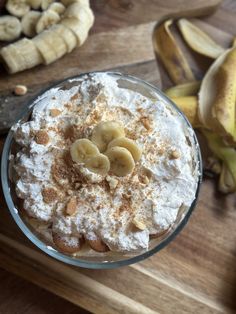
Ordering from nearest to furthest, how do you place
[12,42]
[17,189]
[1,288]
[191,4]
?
[17,189], [1,288], [12,42], [191,4]

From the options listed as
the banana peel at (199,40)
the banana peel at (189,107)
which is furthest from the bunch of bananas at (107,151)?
the banana peel at (199,40)

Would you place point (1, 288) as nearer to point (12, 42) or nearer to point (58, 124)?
point (58, 124)

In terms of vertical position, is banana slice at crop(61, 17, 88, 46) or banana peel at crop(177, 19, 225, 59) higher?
banana slice at crop(61, 17, 88, 46)

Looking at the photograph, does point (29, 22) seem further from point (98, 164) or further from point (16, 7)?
point (98, 164)

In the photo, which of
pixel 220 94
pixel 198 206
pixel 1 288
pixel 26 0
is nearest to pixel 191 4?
pixel 220 94

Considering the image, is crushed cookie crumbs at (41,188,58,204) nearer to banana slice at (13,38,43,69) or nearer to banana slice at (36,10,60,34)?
banana slice at (13,38,43,69)

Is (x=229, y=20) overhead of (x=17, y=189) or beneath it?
overhead

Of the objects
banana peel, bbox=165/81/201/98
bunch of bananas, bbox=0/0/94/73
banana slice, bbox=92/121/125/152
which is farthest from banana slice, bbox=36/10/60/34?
banana slice, bbox=92/121/125/152

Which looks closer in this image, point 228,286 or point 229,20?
point 228,286

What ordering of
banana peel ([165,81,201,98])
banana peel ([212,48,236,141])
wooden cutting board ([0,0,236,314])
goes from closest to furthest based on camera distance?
wooden cutting board ([0,0,236,314]) → banana peel ([212,48,236,141]) → banana peel ([165,81,201,98])
